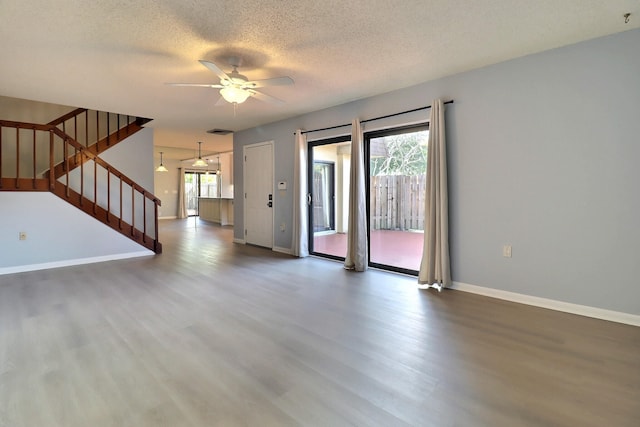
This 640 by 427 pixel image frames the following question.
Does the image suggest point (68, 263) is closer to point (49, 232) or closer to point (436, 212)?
point (49, 232)

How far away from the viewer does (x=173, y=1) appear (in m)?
2.33

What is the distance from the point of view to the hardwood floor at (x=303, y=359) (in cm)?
168

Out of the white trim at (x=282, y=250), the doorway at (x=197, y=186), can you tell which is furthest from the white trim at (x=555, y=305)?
the doorway at (x=197, y=186)

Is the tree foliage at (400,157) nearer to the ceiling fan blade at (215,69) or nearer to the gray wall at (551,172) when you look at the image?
the gray wall at (551,172)

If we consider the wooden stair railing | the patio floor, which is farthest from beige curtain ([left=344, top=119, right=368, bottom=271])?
the wooden stair railing

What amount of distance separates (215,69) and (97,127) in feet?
15.7

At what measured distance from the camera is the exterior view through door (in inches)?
197

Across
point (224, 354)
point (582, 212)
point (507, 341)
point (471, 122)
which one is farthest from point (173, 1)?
point (582, 212)

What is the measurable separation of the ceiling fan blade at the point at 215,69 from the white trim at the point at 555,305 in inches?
135

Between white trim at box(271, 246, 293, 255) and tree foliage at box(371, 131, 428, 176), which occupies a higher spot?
tree foliage at box(371, 131, 428, 176)

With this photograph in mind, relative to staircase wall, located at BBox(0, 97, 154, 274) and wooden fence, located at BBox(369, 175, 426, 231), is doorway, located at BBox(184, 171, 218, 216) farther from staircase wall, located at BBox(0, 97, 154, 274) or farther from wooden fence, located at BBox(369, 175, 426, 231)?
wooden fence, located at BBox(369, 175, 426, 231)

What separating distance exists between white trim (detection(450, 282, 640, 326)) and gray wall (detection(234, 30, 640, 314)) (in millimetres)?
49

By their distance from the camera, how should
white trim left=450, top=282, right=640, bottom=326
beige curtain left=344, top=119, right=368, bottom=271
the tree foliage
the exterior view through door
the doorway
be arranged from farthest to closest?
the doorway → the tree foliage → the exterior view through door → beige curtain left=344, top=119, right=368, bottom=271 → white trim left=450, top=282, right=640, bottom=326

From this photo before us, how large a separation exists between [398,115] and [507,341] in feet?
9.82
